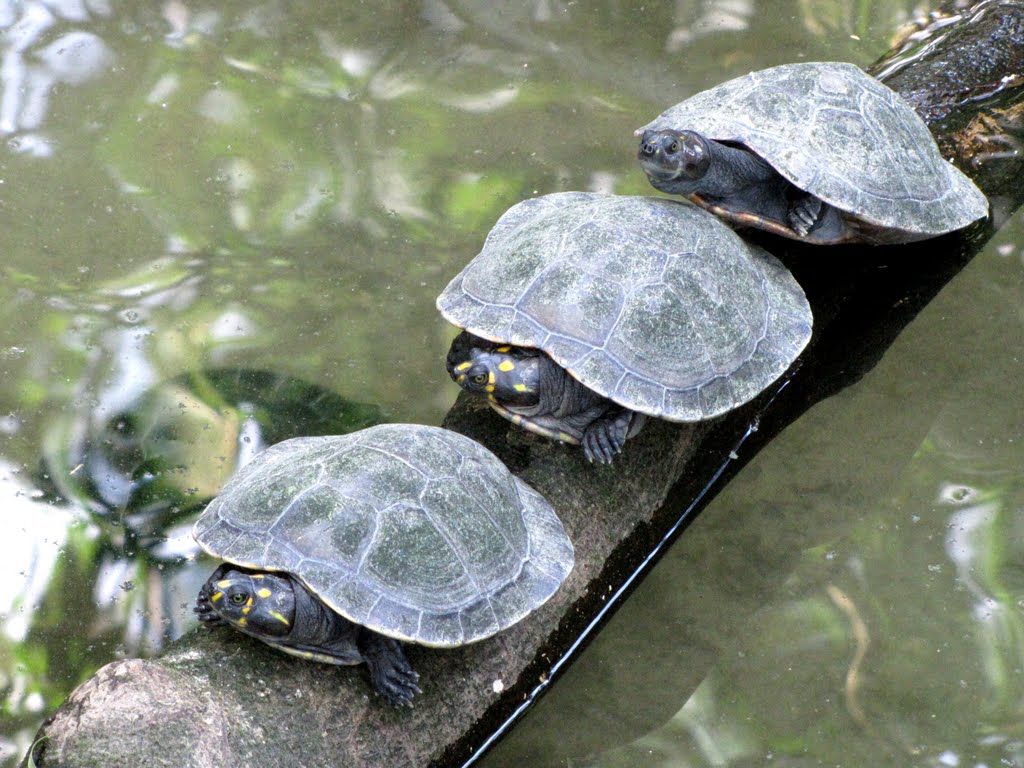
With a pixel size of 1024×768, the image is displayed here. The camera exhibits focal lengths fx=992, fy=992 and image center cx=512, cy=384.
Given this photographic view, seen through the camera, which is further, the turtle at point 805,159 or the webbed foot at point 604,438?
the turtle at point 805,159

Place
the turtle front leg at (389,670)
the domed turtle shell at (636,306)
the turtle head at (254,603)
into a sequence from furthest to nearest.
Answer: the domed turtle shell at (636,306)
the turtle front leg at (389,670)
the turtle head at (254,603)

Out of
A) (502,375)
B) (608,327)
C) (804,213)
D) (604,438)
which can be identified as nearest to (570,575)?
(604,438)

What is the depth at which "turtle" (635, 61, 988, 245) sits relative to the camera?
12.4 ft

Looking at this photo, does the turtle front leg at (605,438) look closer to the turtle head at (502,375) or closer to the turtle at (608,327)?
the turtle at (608,327)

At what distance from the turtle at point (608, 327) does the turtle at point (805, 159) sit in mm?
353

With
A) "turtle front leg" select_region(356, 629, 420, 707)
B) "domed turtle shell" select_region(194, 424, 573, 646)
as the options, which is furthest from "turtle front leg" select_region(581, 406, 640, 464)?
"turtle front leg" select_region(356, 629, 420, 707)

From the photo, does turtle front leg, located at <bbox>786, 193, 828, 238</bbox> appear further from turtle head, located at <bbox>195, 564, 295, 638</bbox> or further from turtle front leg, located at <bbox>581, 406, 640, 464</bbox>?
turtle head, located at <bbox>195, 564, 295, 638</bbox>

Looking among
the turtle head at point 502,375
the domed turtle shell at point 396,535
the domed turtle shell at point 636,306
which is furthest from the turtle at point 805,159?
the domed turtle shell at point 396,535

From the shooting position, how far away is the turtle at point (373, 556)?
8.61 feet

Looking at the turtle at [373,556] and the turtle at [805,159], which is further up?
the turtle at [805,159]

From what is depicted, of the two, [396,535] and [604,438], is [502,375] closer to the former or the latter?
[604,438]

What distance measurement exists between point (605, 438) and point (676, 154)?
1141 mm

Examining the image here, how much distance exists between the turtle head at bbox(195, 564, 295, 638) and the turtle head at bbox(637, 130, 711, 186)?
2.09 metres

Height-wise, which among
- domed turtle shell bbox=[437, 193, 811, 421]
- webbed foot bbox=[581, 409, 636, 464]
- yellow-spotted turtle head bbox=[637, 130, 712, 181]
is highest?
yellow-spotted turtle head bbox=[637, 130, 712, 181]
